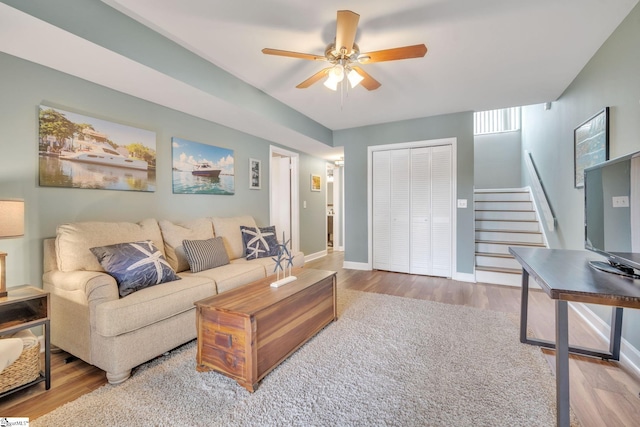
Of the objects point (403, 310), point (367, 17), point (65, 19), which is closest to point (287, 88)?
point (367, 17)

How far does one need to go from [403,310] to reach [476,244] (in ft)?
7.20

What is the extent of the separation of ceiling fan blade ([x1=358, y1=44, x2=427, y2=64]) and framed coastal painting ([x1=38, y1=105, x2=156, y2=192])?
2.22 metres

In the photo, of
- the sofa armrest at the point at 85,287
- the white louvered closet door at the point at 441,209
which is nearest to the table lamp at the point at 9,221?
the sofa armrest at the point at 85,287

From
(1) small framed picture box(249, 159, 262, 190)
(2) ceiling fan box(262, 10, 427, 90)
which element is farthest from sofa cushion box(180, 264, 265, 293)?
(2) ceiling fan box(262, 10, 427, 90)

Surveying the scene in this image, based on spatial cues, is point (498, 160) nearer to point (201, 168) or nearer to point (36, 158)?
point (201, 168)

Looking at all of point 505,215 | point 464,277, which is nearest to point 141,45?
point 464,277

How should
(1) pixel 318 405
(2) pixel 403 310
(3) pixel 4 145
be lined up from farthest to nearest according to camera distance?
(2) pixel 403 310, (3) pixel 4 145, (1) pixel 318 405

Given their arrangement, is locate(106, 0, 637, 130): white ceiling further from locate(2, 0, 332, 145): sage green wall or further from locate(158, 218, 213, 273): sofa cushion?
locate(158, 218, 213, 273): sofa cushion

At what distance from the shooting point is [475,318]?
2.61m

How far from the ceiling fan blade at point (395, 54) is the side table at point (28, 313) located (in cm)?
262

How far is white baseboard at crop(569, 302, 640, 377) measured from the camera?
180cm

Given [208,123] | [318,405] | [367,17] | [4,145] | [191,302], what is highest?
[367,17]

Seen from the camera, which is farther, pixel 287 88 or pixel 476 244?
pixel 476 244

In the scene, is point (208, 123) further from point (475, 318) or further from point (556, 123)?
point (556, 123)
